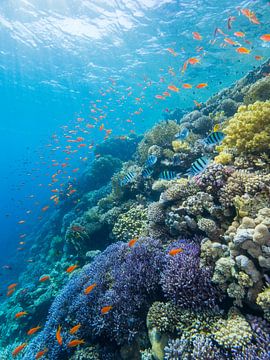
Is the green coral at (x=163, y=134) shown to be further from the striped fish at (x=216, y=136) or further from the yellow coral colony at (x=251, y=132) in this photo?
the striped fish at (x=216, y=136)

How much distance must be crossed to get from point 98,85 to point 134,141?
20.8 meters

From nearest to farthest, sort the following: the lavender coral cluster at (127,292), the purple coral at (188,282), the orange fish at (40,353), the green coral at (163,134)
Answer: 1. the purple coral at (188,282)
2. the lavender coral cluster at (127,292)
3. the orange fish at (40,353)
4. the green coral at (163,134)

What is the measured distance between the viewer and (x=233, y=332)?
3070 millimetres

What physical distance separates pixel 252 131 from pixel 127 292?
4279 mm

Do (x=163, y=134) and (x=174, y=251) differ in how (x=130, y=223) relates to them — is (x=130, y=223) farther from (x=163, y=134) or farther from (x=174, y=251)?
(x=163, y=134)

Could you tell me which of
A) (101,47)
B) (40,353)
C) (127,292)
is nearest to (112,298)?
(127,292)

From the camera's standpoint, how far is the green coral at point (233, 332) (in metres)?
2.98

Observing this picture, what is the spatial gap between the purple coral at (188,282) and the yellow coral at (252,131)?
2.49 meters

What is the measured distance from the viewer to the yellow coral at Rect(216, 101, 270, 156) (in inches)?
189

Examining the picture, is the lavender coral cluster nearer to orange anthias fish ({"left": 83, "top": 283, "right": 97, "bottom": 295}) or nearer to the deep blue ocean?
orange anthias fish ({"left": 83, "top": 283, "right": 97, "bottom": 295})

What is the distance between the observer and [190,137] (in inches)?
358

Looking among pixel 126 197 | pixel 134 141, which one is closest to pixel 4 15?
pixel 134 141

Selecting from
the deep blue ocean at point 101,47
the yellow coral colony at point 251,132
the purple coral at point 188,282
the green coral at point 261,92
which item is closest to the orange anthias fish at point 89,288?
the purple coral at point 188,282

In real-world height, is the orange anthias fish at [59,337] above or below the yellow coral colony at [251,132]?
below
